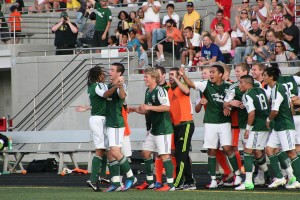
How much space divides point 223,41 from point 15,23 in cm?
898

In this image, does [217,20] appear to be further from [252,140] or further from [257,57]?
[252,140]

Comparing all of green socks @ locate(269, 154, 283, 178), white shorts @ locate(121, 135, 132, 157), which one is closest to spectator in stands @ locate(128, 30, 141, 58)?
white shorts @ locate(121, 135, 132, 157)

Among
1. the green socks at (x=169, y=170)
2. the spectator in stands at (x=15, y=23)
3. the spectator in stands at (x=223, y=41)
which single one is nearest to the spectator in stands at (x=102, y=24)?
the spectator in stands at (x=15, y=23)

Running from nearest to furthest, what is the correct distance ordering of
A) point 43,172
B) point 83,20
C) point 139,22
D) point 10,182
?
1. point 10,182
2. point 43,172
3. point 139,22
4. point 83,20

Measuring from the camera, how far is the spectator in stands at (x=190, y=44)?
92.5 feet

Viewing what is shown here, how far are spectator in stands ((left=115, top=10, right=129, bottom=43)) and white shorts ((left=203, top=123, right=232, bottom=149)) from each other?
12.6 metres

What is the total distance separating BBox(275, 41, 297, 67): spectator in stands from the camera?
25281 millimetres

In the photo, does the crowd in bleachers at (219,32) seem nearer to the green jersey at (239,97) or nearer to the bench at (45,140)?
the bench at (45,140)

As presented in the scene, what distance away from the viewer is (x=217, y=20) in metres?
28.6

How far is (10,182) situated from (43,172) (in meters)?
3.25

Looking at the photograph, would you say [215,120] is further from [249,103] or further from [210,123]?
[249,103]

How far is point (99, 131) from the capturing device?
17.7m

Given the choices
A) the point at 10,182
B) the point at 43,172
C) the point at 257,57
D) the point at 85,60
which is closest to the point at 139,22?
the point at 85,60

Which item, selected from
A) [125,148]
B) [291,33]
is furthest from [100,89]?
[291,33]
